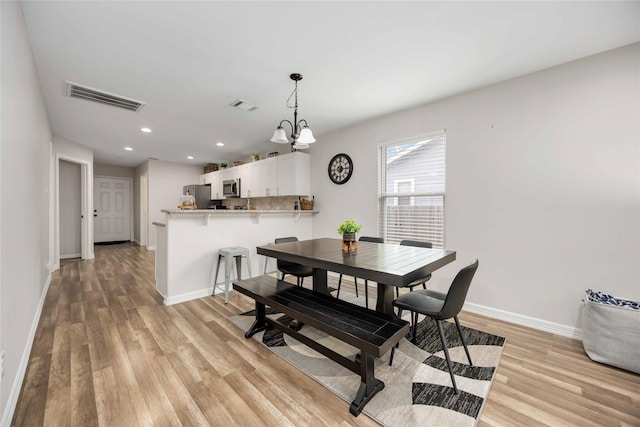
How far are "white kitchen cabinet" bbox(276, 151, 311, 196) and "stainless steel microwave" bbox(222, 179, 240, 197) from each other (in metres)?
1.57

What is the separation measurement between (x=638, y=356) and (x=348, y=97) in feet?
10.9

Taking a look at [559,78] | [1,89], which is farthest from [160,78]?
[559,78]

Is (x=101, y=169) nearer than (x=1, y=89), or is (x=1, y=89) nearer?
(x=1, y=89)

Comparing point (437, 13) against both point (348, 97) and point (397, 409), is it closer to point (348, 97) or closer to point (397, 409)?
point (348, 97)

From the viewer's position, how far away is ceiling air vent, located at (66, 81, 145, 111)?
2.90 m

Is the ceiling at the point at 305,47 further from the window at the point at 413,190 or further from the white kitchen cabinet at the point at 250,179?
the white kitchen cabinet at the point at 250,179

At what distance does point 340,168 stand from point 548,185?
105 inches

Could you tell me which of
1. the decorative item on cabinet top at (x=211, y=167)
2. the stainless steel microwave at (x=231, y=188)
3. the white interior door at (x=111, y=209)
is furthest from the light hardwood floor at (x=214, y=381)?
the white interior door at (x=111, y=209)

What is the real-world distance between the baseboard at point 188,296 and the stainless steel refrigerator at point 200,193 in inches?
150

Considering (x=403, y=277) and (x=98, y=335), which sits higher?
(x=403, y=277)

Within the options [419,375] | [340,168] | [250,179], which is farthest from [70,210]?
[419,375]

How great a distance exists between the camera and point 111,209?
795 cm

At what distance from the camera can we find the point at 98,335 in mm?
2441

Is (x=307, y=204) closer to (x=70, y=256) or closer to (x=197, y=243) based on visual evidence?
(x=197, y=243)
